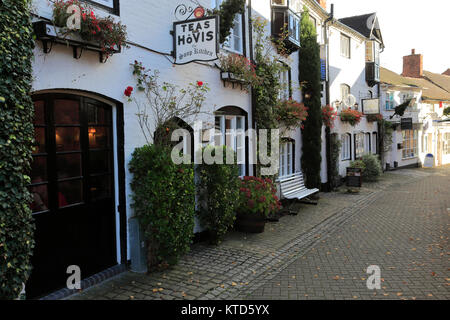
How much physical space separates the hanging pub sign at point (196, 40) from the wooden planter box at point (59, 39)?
1558mm

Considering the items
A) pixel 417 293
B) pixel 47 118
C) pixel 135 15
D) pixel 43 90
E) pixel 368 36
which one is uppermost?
pixel 368 36

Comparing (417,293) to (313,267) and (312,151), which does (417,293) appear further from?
(312,151)

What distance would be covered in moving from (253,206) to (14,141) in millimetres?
5309

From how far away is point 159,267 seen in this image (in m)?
5.80

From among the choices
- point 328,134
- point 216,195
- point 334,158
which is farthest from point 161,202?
point 334,158

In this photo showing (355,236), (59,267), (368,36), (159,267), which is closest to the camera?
(59,267)

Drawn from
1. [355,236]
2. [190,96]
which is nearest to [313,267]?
[355,236]

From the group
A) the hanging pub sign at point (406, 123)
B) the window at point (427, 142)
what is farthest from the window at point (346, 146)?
the window at point (427, 142)

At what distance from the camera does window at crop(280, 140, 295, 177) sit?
1232cm

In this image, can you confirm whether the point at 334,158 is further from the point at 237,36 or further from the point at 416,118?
the point at 416,118

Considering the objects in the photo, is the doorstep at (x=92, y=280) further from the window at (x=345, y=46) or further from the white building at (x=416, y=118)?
the white building at (x=416, y=118)

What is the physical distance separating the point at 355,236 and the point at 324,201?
448 centimetres

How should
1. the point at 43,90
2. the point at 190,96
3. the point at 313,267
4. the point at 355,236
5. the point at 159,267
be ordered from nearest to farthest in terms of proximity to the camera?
1. the point at 43,90
2. the point at 159,267
3. the point at 313,267
4. the point at 190,96
5. the point at 355,236

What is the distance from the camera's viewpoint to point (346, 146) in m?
18.0
